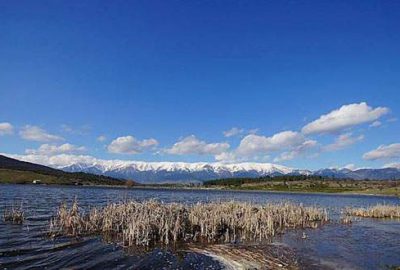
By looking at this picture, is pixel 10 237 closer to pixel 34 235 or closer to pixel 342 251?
pixel 34 235

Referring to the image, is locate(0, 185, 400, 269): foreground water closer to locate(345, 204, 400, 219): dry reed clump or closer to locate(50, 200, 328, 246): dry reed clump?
locate(50, 200, 328, 246): dry reed clump

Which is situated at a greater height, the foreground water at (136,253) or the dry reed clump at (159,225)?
the dry reed clump at (159,225)

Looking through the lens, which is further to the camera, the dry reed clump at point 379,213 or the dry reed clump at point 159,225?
the dry reed clump at point 379,213

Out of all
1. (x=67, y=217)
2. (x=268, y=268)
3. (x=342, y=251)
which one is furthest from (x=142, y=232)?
Answer: (x=342, y=251)

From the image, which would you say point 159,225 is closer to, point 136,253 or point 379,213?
point 136,253

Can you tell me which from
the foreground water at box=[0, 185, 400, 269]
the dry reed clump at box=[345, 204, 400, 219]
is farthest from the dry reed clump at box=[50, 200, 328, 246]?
the dry reed clump at box=[345, 204, 400, 219]

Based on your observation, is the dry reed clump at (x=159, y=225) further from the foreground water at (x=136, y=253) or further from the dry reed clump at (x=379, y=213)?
the dry reed clump at (x=379, y=213)

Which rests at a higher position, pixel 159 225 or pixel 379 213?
pixel 159 225

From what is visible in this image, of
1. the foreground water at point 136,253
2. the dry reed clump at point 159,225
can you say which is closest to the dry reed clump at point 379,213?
the foreground water at point 136,253

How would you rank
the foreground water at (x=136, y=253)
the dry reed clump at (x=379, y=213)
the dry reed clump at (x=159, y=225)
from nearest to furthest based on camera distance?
1. the foreground water at (x=136, y=253)
2. the dry reed clump at (x=159, y=225)
3. the dry reed clump at (x=379, y=213)

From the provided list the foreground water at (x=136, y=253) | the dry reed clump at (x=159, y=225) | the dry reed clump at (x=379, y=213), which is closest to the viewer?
the foreground water at (x=136, y=253)

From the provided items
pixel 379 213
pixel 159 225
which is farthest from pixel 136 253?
pixel 379 213

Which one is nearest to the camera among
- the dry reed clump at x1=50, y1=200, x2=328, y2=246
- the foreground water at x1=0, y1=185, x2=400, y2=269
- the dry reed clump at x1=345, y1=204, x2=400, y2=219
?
the foreground water at x1=0, y1=185, x2=400, y2=269

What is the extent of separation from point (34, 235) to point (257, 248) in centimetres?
1556
